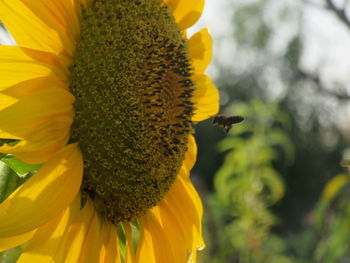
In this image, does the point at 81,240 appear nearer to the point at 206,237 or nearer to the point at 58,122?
the point at 58,122

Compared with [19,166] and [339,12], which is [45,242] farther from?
[339,12]

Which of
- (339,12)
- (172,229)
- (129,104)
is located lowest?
(339,12)

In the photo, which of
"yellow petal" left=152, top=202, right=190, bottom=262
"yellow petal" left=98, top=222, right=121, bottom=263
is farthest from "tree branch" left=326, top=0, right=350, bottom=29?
"yellow petal" left=98, top=222, right=121, bottom=263

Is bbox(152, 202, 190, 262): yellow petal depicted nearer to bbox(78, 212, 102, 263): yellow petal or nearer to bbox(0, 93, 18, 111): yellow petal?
bbox(78, 212, 102, 263): yellow petal

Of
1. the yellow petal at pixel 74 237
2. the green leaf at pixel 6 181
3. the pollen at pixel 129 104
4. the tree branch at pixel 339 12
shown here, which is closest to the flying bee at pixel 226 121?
the pollen at pixel 129 104

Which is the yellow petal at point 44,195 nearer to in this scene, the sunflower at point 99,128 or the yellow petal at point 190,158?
the sunflower at point 99,128

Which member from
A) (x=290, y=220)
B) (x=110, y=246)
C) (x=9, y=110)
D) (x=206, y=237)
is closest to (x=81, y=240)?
(x=110, y=246)

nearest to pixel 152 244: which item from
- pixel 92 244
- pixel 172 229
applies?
pixel 172 229
